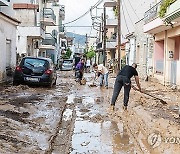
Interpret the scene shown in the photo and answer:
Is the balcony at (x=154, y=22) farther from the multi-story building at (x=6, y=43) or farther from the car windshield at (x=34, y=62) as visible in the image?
the multi-story building at (x=6, y=43)

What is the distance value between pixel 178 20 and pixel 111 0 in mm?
36222

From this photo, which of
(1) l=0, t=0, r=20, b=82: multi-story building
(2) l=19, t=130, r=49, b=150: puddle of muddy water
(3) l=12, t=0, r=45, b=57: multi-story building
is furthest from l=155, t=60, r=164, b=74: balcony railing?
(2) l=19, t=130, r=49, b=150: puddle of muddy water

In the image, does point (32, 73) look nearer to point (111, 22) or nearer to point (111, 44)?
point (111, 22)

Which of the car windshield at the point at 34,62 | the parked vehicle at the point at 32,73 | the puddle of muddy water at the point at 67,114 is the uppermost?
the car windshield at the point at 34,62

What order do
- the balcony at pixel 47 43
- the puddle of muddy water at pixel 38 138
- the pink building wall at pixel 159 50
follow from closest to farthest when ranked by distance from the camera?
the puddle of muddy water at pixel 38 138
the pink building wall at pixel 159 50
the balcony at pixel 47 43

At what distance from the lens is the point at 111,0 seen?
177 ft

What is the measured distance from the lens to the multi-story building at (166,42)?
19.5 metres

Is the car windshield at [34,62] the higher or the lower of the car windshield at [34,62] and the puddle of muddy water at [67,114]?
the higher

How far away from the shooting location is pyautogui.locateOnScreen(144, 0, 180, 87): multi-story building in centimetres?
1945

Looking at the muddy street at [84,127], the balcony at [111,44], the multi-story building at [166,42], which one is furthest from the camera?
the balcony at [111,44]

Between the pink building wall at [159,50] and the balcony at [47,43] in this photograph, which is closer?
the pink building wall at [159,50]

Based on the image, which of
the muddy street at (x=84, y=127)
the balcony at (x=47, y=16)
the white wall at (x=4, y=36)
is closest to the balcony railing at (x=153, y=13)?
the white wall at (x=4, y=36)

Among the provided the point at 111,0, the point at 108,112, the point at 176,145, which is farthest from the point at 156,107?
the point at 111,0

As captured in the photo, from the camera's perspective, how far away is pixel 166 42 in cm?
2389
